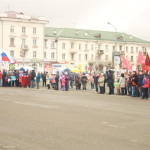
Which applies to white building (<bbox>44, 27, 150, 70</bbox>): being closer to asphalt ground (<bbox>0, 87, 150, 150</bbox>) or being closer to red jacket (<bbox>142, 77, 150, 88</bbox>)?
red jacket (<bbox>142, 77, 150, 88</bbox>)

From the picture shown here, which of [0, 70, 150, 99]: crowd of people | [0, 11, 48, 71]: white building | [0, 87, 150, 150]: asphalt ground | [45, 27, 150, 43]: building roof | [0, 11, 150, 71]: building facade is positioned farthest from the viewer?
[45, 27, 150, 43]: building roof

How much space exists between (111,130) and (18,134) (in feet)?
8.72

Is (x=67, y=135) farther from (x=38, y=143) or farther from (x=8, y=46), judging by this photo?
(x=8, y=46)

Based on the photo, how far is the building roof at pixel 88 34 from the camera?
10459 cm

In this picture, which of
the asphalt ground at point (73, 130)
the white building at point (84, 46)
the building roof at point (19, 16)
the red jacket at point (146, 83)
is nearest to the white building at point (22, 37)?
the building roof at point (19, 16)

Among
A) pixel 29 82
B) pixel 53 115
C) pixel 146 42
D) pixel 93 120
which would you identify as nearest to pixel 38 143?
pixel 93 120

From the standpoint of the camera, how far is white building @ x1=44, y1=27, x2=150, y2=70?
102188 millimetres

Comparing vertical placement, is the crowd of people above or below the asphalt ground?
above

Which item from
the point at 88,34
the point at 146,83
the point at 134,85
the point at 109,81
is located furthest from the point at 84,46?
the point at 146,83

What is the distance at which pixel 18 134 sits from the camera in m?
9.55

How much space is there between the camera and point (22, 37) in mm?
90312

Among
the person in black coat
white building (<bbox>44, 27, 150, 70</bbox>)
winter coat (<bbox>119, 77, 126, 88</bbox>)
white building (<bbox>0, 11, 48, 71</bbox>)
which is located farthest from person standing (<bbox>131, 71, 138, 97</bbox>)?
white building (<bbox>44, 27, 150, 70</bbox>)

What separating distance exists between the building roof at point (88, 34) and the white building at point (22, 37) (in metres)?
10.9

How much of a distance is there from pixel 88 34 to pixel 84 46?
5.31 meters
